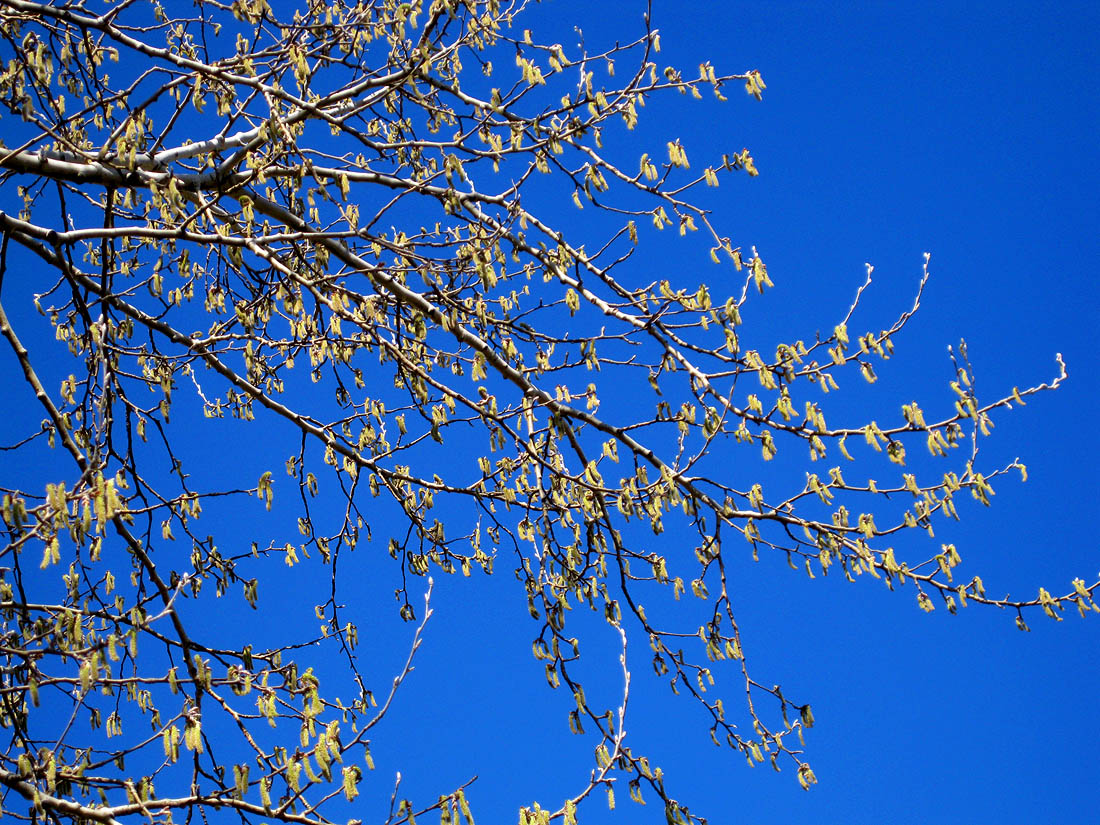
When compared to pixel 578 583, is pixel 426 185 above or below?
above

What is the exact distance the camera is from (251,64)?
11.1ft

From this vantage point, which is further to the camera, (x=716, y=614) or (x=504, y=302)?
(x=504, y=302)

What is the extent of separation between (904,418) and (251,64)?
8.14 feet

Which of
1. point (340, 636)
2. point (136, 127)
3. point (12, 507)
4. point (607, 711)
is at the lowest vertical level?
point (607, 711)

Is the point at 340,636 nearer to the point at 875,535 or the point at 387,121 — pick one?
the point at 875,535

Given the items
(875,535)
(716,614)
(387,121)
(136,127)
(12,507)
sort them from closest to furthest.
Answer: (12,507) < (136,127) < (875,535) < (716,614) < (387,121)

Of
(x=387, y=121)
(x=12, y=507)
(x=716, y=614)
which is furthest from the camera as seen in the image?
(x=387, y=121)

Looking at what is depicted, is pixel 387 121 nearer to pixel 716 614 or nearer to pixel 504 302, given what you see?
pixel 504 302

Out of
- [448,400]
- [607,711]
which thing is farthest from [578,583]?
[448,400]

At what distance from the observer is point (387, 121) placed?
491 centimetres

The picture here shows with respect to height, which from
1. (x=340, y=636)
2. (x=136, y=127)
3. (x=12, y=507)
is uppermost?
(x=136, y=127)

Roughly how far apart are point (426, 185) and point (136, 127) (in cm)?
99

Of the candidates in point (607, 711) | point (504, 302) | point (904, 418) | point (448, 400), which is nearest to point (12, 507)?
point (448, 400)

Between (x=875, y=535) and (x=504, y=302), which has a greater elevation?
(x=504, y=302)
